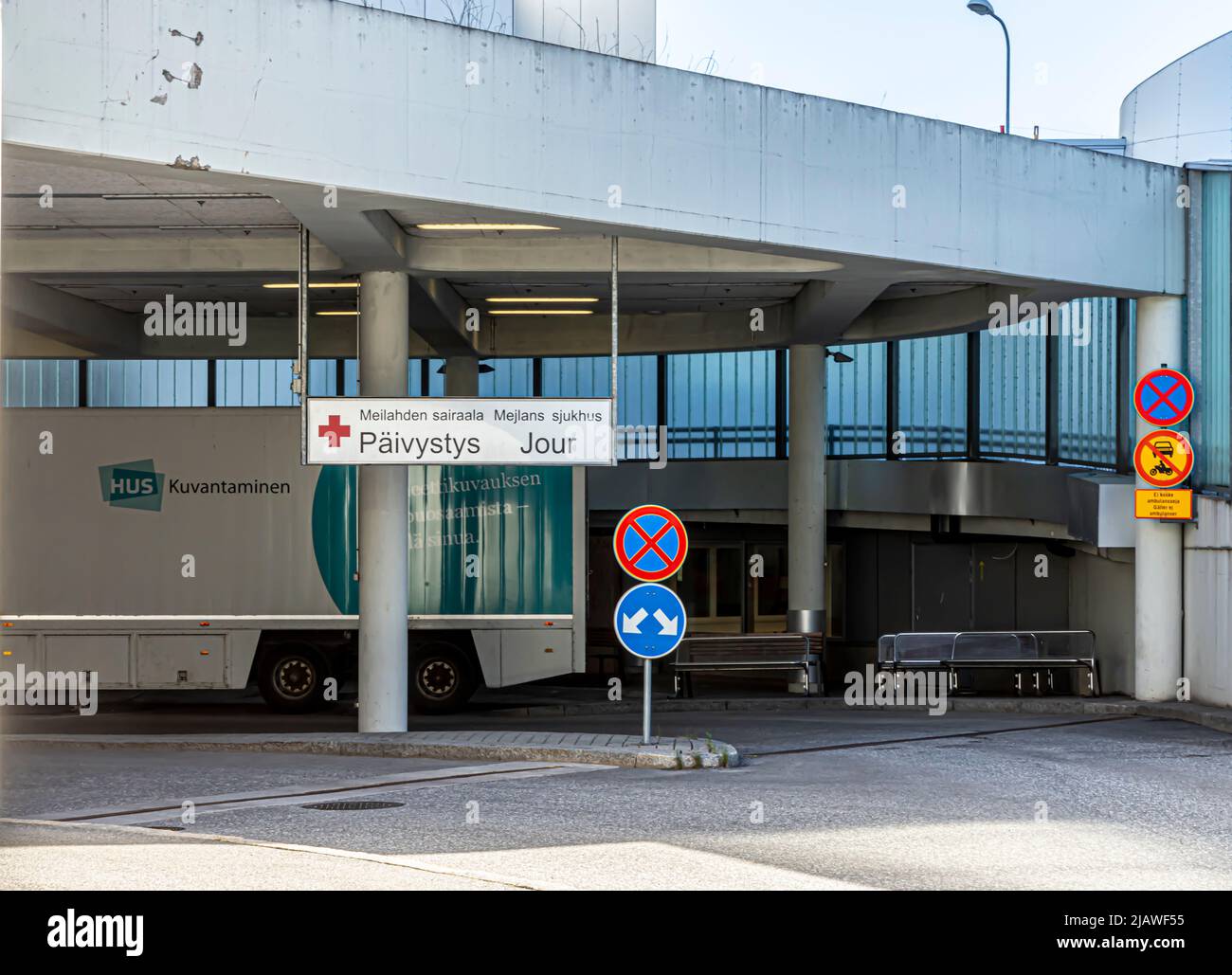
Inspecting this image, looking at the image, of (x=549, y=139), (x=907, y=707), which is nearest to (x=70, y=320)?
(x=549, y=139)

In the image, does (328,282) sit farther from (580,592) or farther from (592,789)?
(592,789)

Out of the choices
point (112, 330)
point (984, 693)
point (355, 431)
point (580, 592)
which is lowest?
point (984, 693)

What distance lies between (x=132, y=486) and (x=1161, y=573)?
12.5 m

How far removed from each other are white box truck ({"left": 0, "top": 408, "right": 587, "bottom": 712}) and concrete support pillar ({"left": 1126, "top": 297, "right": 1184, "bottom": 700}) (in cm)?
672

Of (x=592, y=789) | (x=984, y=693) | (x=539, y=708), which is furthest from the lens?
(x=984, y=693)

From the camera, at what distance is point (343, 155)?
12.1 metres

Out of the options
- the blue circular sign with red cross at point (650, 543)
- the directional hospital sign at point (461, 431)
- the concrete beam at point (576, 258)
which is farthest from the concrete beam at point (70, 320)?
the blue circular sign with red cross at point (650, 543)

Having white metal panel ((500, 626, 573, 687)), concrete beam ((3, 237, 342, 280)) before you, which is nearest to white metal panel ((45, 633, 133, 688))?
white metal panel ((500, 626, 573, 687))

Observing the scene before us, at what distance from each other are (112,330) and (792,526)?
10473 millimetres

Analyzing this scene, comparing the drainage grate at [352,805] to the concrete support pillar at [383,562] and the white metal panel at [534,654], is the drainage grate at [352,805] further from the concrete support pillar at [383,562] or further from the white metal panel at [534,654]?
the white metal panel at [534,654]

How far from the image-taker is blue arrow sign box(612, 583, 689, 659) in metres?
12.3

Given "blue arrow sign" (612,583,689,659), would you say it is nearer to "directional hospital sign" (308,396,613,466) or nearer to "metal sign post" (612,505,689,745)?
"metal sign post" (612,505,689,745)

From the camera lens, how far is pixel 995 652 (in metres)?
20.7
